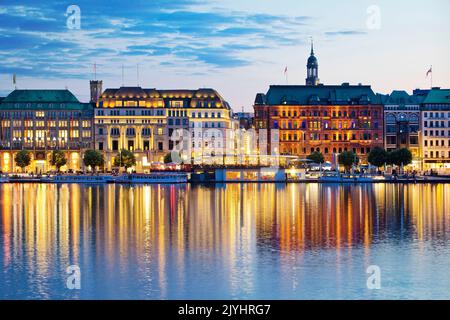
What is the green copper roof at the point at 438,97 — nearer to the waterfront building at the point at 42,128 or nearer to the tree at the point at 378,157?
the tree at the point at 378,157

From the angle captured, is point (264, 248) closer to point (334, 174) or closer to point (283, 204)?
point (283, 204)

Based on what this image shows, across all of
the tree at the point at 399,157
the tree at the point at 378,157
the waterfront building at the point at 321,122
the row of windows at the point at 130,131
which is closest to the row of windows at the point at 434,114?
the waterfront building at the point at 321,122

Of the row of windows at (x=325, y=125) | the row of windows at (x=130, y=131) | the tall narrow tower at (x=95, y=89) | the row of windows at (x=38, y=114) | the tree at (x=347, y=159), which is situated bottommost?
the tree at (x=347, y=159)

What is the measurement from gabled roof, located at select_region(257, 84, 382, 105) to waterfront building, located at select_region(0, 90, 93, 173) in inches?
1351

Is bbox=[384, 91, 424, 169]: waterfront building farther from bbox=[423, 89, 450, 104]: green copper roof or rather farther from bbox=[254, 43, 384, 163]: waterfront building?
bbox=[254, 43, 384, 163]: waterfront building

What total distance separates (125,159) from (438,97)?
5994cm

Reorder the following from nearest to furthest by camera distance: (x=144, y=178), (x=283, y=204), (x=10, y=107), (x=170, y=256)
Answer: (x=170, y=256) < (x=283, y=204) < (x=144, y=178) < (x=10, y=107)

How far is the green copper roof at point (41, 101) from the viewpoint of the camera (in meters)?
160

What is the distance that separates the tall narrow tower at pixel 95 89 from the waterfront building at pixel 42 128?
11272mm

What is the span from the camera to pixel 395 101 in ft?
552

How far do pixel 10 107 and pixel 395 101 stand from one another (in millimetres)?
72561

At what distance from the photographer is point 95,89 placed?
174875mm
